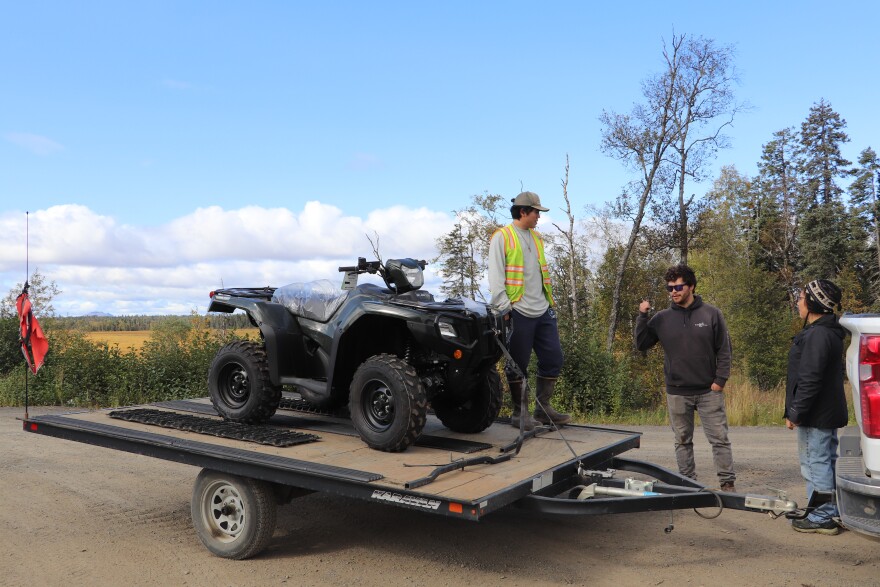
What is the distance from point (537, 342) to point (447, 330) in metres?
1.56

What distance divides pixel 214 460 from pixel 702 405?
3788 millimetres

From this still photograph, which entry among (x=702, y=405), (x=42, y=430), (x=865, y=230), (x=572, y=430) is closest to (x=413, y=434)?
(x=572, y=430)

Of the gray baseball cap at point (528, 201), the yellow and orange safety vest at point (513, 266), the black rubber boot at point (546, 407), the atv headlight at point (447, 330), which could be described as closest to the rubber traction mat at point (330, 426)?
the atv headlight at point (447, 330)

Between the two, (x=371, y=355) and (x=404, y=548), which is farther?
(x=371, y=355)

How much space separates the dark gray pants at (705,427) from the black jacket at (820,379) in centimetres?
71

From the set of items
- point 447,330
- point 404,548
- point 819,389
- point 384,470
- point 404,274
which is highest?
point 404,274

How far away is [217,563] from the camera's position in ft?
16.8

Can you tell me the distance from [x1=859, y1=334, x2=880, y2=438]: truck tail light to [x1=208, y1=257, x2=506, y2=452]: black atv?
8.12 ft

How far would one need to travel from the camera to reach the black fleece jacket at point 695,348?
19.8 ft

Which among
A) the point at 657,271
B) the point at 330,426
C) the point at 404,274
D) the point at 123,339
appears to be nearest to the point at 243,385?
the point at 330,426

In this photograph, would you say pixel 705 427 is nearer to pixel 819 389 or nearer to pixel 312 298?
pixel 819 389

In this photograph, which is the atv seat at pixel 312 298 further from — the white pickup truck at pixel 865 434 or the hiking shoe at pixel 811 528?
the hiking shoe at pixel 811 528

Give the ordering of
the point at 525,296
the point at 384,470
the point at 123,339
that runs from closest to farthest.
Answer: the point at 384,470, the point at 525,296, the point at 123,339

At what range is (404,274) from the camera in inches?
227
